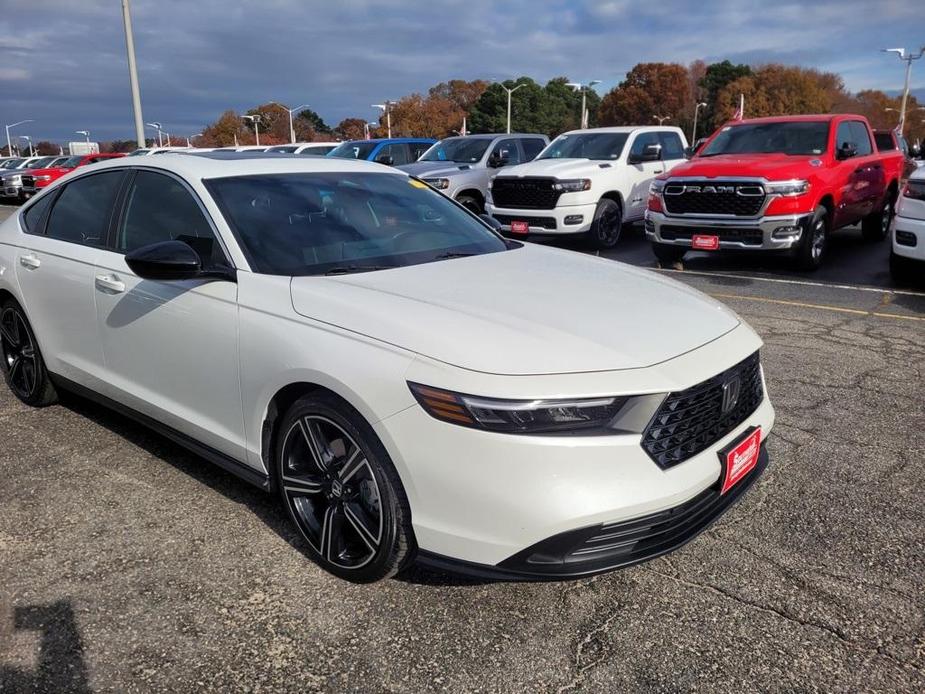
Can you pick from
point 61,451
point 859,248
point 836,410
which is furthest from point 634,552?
point 859,248

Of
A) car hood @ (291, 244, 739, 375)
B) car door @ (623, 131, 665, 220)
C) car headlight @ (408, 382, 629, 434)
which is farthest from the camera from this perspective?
car door @ (623, 131, 665, 220)

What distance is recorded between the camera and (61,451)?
160 inches

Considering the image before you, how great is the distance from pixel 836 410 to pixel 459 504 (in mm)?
3232

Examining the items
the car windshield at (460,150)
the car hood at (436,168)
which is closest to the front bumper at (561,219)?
the car hood at (436,168)

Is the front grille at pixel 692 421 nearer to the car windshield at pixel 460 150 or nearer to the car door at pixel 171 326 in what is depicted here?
the car door at pixel 171 326

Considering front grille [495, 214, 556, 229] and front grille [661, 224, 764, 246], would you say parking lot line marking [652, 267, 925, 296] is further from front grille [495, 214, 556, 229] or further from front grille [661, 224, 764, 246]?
front grille [495, 214, 556, 229]

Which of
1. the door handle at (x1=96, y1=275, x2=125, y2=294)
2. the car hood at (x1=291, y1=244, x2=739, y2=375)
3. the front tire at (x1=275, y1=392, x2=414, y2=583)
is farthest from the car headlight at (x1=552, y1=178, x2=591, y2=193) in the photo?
the front tire at (x1=275, y1=392, x2=414, y2=583)

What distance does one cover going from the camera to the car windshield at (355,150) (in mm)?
15459

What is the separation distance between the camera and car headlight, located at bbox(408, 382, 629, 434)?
2283 mm

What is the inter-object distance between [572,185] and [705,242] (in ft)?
8.81

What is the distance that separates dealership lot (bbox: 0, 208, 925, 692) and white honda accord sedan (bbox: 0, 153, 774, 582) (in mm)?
277

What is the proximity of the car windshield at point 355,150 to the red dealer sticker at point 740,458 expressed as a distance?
43.3ft

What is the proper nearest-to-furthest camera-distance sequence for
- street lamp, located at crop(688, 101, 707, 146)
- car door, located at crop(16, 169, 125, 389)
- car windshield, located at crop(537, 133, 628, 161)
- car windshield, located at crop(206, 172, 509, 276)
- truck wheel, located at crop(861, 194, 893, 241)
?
car windshield, located at crop(206, 172, 509, 276) → car door, located at crop(16, 169, 125, 389) → truck wheel, located at crop(861, 194, 893, 241) → car windshield, located at crop(537, 133, 628, 161) → street lamp, located at crop(688, 101, 707, 146)

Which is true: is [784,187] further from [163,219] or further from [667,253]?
[163,219]
